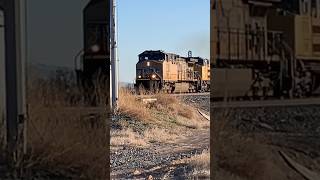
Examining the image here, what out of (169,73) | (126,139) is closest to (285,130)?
(126,139)

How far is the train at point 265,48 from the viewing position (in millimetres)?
5016

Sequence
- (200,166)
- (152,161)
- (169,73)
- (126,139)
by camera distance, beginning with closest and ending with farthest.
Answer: (200,166) → (152,161) → (126,139) → (169,73)

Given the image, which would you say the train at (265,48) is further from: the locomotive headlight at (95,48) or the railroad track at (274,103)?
the locomotive headlight at (95,48)

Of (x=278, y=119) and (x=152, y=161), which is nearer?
(x=278, y=119)

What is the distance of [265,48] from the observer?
511 cm

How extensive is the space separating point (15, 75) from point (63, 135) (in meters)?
0.71

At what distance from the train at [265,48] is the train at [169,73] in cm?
2810

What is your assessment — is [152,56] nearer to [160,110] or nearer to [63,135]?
[160,110]

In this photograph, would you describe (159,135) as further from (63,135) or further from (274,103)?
(63,135)

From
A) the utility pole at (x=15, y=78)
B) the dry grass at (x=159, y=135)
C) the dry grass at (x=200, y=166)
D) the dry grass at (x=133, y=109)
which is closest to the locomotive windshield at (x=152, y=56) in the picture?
the dry grass at (x=133, y=109)

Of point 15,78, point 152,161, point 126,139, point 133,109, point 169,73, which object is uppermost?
point 169,73

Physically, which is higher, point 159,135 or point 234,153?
point 234,153

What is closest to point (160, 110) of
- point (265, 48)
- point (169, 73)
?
point (169, 73)

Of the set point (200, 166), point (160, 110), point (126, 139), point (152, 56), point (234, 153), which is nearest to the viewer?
point (234, 153)
